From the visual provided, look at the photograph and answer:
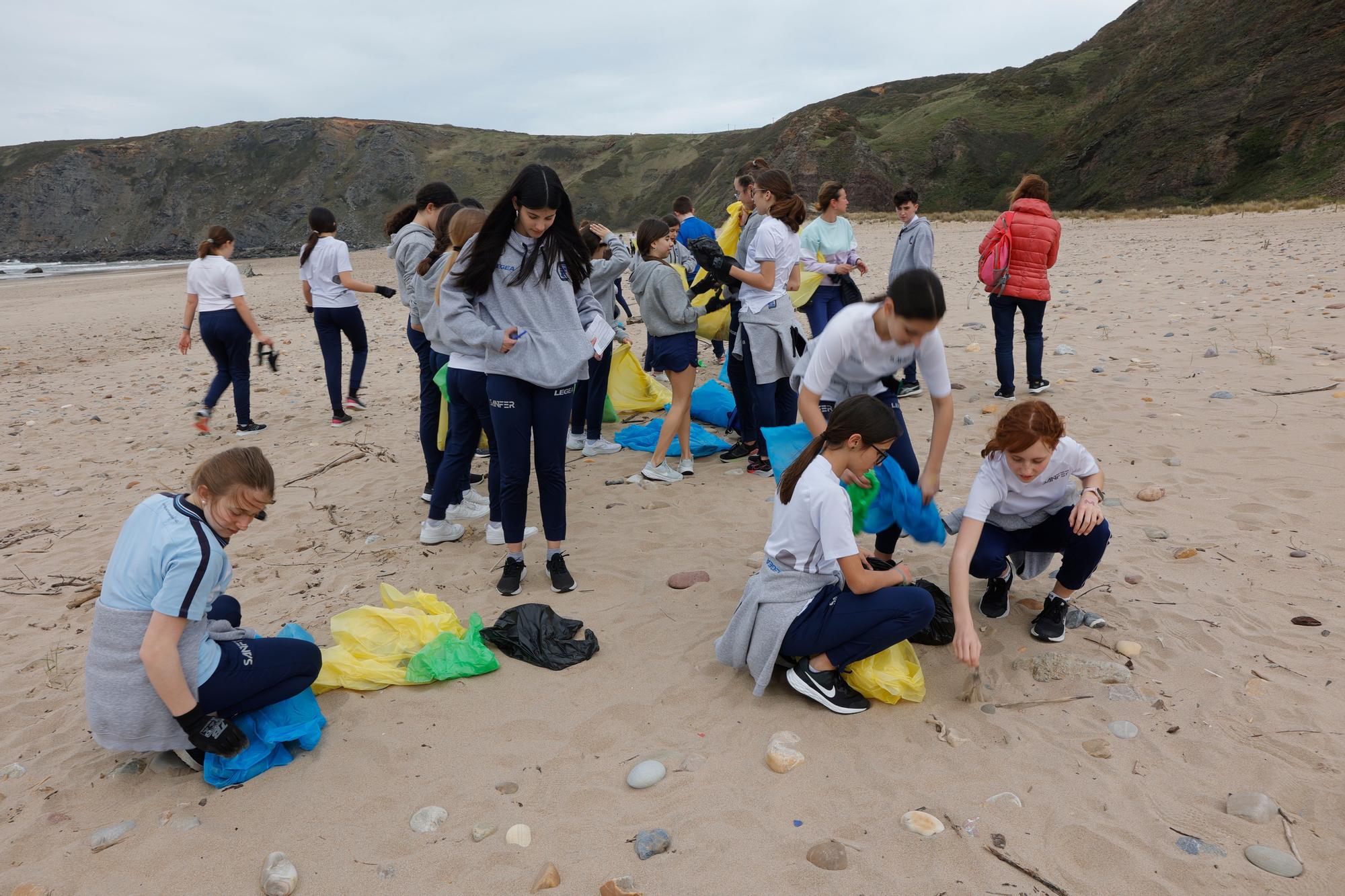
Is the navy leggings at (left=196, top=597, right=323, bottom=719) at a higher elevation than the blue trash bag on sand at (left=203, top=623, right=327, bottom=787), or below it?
higher

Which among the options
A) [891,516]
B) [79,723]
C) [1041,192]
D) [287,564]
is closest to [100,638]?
[79,723]

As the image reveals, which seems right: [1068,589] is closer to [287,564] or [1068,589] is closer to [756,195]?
[756,195]

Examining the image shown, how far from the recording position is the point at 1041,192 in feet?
23.5

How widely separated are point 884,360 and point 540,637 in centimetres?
205

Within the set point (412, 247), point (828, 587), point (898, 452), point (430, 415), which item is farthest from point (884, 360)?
point (412, 247)

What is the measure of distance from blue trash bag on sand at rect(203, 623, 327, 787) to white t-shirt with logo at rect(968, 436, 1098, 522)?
2.78m

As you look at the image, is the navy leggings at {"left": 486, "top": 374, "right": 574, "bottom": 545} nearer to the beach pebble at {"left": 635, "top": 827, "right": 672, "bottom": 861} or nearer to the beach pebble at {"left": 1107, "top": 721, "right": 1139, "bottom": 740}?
the beach pebble at {"left": 635, "top": 827, "right": 672, "bottom": 861}

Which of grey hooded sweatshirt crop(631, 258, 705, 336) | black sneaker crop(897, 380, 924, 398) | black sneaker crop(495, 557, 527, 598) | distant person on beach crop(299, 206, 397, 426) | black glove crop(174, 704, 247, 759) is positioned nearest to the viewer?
black glove crop(174, 704, 247, 759)

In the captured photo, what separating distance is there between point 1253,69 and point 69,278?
5359cm

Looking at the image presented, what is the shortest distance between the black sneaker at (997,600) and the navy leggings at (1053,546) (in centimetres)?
10

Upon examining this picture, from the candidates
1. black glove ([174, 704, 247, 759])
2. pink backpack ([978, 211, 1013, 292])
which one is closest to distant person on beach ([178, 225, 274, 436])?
black glove ([174, 704, 247, 759])

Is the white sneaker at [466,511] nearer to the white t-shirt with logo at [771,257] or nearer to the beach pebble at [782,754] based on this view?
the white t-shirt with logo at [771,257]

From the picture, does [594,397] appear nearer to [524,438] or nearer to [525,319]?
[524,438]

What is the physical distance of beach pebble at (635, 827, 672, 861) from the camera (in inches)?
98.5
